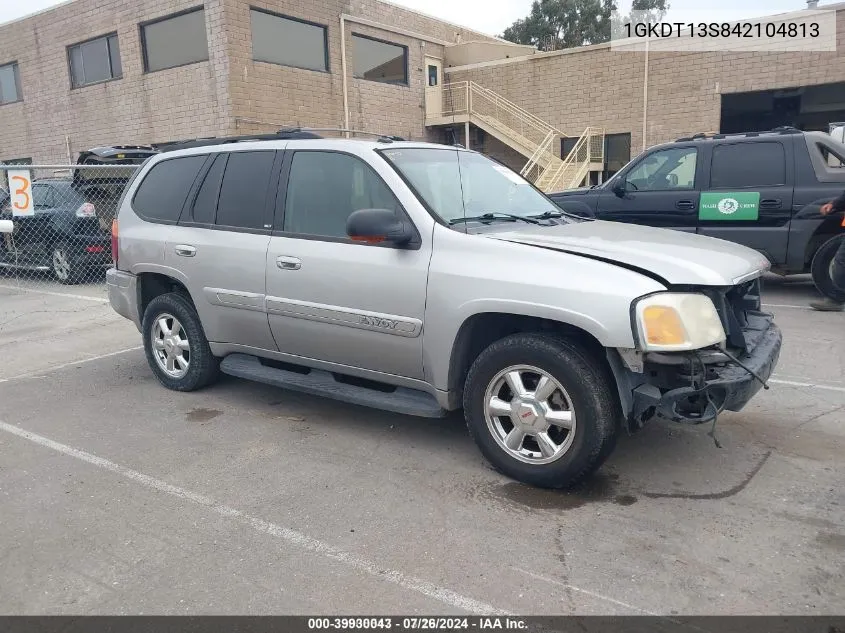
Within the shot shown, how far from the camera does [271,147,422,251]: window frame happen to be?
3967 mm

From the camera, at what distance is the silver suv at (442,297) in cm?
334

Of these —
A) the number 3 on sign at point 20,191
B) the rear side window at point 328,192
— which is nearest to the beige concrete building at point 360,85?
the number 3 on sign at point 20,191

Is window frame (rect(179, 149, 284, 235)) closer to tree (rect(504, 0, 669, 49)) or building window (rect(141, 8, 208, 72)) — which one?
building window (rect(141, 8, 208, 72))

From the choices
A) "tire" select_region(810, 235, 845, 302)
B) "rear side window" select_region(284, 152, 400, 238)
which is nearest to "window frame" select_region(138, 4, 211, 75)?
"rear side window" select_region(284, 152, 400, 238)

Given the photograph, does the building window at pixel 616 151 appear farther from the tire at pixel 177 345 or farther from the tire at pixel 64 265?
the tire at pixel 177 345

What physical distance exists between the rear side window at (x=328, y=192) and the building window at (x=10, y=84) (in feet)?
77.6

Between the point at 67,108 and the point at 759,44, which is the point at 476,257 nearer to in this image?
the point at 759,44

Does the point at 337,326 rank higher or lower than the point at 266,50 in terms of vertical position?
lower

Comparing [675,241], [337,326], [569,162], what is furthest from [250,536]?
[569,162]

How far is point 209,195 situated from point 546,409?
121 inches

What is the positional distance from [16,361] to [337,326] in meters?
→ 4.17

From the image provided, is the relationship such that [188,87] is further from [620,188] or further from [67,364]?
[67,364]

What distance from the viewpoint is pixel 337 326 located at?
14.0 feet

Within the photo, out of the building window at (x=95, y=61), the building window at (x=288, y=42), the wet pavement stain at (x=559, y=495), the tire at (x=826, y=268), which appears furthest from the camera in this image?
the building window at (x=95, y=61)
